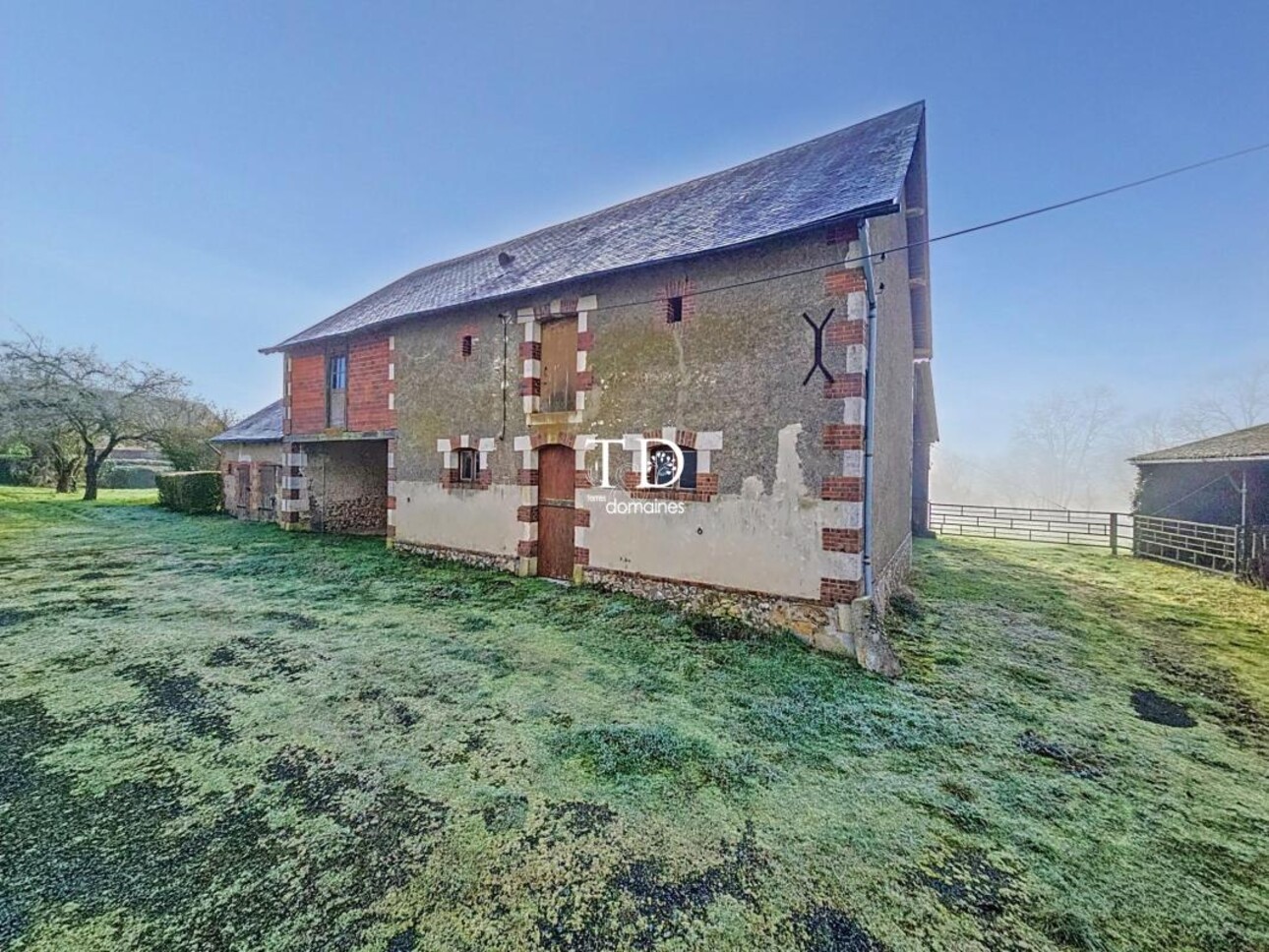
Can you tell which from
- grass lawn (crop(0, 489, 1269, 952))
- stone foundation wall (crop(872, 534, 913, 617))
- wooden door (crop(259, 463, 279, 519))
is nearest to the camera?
grass lawn (crop(0, 489, 1269, 952))

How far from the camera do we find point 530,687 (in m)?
4.80

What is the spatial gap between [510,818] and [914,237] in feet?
36.5

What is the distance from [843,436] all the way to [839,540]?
1.22m

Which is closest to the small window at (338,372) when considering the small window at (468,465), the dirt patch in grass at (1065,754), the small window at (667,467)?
the small window at (468,465)

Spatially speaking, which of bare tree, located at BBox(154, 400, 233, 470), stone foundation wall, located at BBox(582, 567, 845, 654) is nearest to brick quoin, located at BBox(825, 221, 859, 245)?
stone foundation wall, located at BBox(582, 567, 845, 654)

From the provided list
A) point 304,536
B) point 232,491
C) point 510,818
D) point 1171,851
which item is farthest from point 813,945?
point 232,491

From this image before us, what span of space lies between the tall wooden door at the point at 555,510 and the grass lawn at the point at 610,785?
2.01 meters

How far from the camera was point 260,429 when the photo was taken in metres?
16.4

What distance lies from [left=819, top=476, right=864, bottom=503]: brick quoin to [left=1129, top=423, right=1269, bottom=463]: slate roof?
37.2 ft

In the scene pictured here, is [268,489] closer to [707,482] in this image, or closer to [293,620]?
[293,620]

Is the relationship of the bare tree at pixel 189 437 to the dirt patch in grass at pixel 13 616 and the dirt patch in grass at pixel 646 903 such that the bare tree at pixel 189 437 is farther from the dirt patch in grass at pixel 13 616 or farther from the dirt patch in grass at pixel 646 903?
the dirt patch in grass at pixel 646 903

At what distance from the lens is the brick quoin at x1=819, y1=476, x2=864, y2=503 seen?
19.3 feet

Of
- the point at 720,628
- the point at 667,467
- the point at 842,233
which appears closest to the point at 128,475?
the point at 667,467

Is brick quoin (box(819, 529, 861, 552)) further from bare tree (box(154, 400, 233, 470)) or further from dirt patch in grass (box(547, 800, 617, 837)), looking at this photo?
bare tree (box(154, 400, 233, 470))
